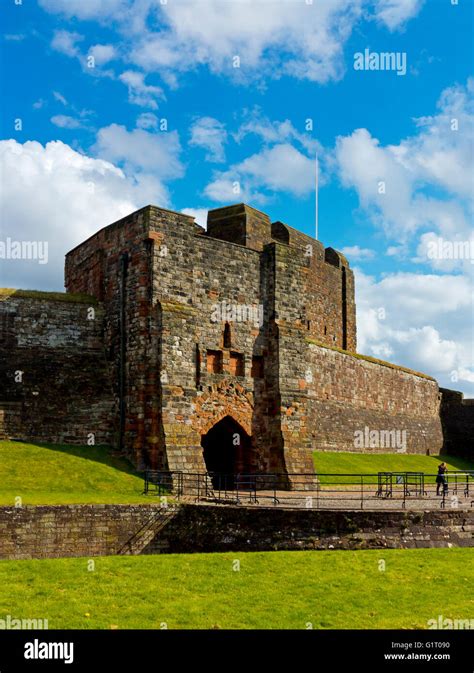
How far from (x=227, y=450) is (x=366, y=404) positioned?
1654 centimetres

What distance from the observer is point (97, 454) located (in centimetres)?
2434

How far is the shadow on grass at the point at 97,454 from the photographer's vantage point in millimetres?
23828

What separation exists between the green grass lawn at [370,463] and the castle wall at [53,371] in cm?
1033

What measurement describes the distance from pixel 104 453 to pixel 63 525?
622cm

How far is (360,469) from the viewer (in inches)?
1372

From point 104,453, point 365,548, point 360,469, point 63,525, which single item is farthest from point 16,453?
point 360,469

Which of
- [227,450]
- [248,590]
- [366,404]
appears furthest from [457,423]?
[248,590]

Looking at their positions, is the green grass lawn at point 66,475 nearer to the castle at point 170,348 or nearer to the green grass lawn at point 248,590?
the castle at point 170,348

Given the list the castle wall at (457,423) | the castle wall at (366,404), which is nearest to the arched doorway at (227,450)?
the castle wall at (366,404)

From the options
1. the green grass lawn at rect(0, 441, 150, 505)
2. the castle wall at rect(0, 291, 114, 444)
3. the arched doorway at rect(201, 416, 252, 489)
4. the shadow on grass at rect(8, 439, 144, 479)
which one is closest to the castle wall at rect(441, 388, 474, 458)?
the arched doorway at rect(201, 416, 252, 489)

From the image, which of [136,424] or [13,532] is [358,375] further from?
[13,532]

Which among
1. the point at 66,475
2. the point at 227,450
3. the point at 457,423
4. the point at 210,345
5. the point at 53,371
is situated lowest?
the point at 66,475

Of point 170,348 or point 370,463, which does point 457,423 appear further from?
point 170,348
